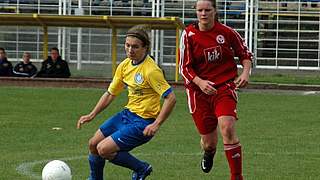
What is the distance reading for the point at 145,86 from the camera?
8.95 metres

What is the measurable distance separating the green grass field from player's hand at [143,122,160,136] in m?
1.46

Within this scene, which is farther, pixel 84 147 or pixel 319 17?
pixel 319 17

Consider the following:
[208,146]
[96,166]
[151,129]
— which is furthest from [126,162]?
[208,146]

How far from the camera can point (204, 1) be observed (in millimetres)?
9461

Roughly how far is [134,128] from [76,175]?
5.20 feet

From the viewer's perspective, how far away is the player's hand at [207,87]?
9.24 metres

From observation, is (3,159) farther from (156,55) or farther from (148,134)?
(156,55)

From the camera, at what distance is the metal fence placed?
33.4 m

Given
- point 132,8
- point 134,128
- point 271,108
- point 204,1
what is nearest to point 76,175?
point 134,128

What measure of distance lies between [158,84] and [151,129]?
19.5 inches

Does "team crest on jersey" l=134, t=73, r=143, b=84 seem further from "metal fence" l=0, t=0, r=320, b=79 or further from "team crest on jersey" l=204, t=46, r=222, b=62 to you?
"metal fence" l=0, t=0, r=320, b=79

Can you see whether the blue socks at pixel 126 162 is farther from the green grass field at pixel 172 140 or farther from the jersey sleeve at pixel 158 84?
the green grass field at pixel 172 140

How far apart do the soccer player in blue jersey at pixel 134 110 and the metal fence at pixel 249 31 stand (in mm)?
24045

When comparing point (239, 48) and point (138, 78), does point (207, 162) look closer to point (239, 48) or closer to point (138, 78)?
point (239, 48)
